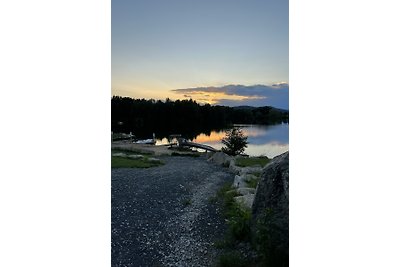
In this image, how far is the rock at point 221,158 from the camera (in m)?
2.45

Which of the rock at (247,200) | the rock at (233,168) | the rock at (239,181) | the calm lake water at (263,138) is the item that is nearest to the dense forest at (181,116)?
the calm lake water at (263,138)

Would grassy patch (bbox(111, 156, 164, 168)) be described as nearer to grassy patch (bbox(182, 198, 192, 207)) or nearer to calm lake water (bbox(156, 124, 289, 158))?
grassy patch (bbox(182, 198, 192, 207))

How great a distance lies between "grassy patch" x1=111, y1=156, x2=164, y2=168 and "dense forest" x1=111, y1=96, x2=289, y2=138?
0.22 metres

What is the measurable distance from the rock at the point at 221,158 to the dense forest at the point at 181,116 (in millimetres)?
193

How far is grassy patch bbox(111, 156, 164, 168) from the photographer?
254 centimetres

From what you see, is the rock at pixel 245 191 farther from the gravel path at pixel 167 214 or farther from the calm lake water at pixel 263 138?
the calm lake water at pixel 263 138

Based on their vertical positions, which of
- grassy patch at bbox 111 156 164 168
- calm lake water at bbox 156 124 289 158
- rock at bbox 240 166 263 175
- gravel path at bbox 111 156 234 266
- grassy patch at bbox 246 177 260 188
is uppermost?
Result: calm lake water at bbox 156 124 289 158

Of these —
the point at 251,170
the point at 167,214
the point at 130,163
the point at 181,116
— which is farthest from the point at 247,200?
the point at 130,163

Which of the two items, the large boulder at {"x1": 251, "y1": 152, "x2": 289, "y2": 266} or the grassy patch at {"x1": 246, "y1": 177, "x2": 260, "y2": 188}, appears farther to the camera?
the grassy patch at {"x1": 246, "y1": 177, "x2": 260, "y2": 188}

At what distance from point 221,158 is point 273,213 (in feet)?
1.72

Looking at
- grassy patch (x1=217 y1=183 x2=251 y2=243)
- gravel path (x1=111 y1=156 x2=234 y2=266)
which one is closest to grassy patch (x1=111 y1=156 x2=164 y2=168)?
gravel path (x1=111 y1=156 x2=234 y2=266)

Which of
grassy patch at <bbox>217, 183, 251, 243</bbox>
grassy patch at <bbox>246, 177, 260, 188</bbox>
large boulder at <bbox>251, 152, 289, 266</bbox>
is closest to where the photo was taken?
large boulder at <bbox>251, 152, 289, 266</bbox>
